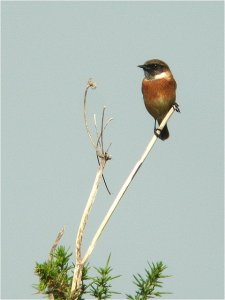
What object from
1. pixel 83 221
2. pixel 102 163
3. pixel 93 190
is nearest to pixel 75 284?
pixel 83 221

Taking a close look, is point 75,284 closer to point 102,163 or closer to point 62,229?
point 62,229

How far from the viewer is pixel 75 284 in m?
2.23

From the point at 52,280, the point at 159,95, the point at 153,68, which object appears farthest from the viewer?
the point at 153,68

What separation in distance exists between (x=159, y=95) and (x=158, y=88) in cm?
11

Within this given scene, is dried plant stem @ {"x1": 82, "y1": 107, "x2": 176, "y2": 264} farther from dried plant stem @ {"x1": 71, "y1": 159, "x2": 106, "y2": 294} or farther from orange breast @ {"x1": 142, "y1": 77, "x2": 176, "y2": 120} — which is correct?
orange breast @ {"x1": 142, "y1": 77, "x2": 176, "y2": 120}

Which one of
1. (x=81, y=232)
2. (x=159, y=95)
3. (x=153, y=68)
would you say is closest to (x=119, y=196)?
(x=81, y=232)

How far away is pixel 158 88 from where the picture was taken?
323 inches

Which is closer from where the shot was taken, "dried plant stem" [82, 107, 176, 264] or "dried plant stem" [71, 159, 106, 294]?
"dried plant stem" [71, 159, 106, 294]

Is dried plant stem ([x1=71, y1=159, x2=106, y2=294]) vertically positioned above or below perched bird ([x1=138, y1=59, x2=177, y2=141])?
below

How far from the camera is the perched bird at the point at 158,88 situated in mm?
8117

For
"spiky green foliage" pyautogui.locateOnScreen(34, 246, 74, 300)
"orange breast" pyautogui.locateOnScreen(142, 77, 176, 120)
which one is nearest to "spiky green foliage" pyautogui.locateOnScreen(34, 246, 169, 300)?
"spiky green foliage" pyautogui.locateOnScreen(34, 246, 74, 300)

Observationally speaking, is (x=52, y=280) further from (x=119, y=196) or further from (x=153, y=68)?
(x=153, y=68)

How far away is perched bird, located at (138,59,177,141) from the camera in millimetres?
8117

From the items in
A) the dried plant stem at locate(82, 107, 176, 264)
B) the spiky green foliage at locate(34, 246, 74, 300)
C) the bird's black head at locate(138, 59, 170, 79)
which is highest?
the bird's black head at locate(138, 59, 170, 79)
